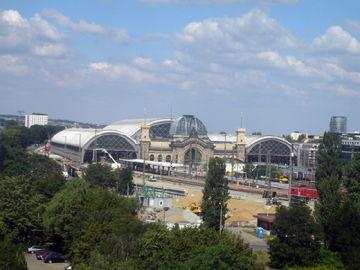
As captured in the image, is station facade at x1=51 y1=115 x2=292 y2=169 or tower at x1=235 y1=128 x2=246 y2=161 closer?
station facade at x1=51 y1=115 x2=292 y2=169

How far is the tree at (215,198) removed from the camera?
3494 cm

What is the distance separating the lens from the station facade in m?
107

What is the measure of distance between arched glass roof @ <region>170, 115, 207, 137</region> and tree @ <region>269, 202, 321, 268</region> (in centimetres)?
8185

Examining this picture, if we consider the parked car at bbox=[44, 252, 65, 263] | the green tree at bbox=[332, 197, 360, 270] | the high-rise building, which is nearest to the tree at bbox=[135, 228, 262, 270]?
the green tree at bbox=[332, 197, 360, 270]

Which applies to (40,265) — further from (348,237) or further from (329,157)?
(329,157)

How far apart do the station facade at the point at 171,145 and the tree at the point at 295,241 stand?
7190cm

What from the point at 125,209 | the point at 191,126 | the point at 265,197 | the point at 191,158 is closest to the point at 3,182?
the point at 125,209

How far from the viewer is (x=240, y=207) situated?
182ft

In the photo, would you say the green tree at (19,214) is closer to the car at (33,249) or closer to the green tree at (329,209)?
the car at (33,249)

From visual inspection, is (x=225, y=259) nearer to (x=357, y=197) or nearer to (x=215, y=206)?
(x=215, y=206)

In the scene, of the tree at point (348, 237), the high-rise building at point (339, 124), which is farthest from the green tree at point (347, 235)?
the high-rise building at point (339, 124)

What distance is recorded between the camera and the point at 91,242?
27.9 metres

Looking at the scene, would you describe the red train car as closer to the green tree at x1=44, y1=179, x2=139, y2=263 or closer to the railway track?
the railway track

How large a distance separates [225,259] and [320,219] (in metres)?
14.2
